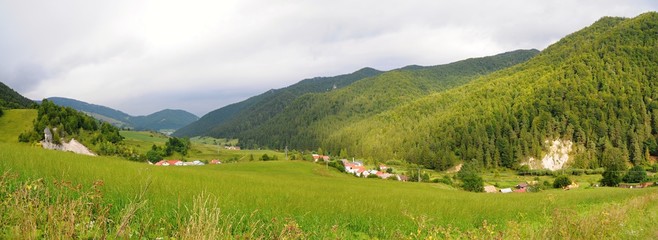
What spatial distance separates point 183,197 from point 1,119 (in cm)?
14696

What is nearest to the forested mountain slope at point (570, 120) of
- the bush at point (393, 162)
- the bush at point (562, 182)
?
the bush at point (393, 162)

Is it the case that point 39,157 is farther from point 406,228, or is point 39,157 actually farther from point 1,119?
point 1,119

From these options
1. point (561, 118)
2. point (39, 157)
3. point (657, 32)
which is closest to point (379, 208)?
point (39, 157)

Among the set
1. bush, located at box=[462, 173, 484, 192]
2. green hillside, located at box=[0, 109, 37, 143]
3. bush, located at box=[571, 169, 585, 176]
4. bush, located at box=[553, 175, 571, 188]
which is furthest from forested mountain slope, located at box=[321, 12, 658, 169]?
green hillside, located at box=[0, 109, 37, 143]

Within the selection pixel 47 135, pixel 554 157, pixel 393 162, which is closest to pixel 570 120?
pixel 554 157

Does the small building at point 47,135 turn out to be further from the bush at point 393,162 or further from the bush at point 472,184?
the bush at point 393,162

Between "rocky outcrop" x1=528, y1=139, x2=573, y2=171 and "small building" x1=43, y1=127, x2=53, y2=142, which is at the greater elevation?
"small building" x1=43, y1=127, x2=53, y2=142

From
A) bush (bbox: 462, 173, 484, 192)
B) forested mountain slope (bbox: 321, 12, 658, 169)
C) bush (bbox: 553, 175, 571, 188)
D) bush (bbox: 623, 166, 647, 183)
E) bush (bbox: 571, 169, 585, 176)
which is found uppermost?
forested mountain slope (bbox: 321, 12, 658, 169)

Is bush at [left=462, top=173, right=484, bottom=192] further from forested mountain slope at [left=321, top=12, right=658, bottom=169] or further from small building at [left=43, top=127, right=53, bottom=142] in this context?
small building at [left=43, top=127, right=53, bottom=142]

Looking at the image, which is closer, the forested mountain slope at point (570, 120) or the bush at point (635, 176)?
the bush at point (635, 176)

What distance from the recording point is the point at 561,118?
172875mm

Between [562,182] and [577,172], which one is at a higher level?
[562,182]

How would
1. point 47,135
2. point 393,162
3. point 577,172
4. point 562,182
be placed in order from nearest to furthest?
point 562,182, point 47,135, point 577,172, point 393,162

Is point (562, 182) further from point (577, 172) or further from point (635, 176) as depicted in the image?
point (577, 172)
